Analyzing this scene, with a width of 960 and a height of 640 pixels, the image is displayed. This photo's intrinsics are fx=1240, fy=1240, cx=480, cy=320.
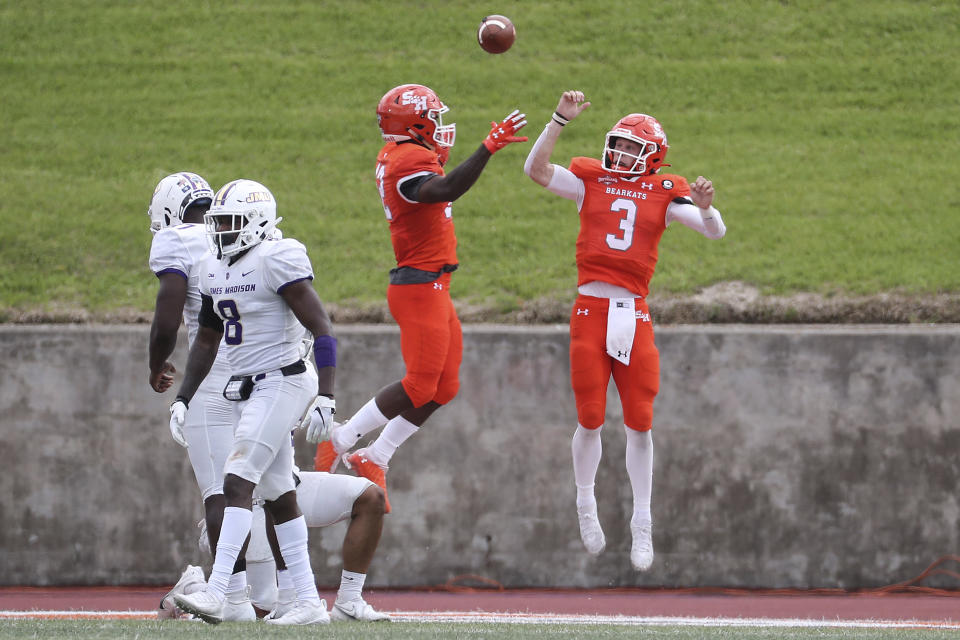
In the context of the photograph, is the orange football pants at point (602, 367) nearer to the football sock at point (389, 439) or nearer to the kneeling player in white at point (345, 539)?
the football sock at point (389, 439)

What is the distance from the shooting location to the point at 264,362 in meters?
6.20

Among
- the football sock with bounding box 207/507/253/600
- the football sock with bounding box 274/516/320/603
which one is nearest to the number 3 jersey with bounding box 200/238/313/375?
the football sock with bounding box 207/507/253/600

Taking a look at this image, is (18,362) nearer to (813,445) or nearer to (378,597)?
(378,597)

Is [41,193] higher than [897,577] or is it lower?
higher

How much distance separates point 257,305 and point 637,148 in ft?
7.64

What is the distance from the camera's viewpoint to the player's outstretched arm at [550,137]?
6.59 meters

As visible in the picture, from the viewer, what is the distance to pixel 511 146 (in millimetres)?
13242

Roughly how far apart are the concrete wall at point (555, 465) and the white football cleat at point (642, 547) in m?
2.83

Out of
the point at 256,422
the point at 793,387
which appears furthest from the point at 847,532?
the point at 256,422

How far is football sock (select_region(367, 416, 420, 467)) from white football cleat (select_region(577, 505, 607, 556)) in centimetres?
113

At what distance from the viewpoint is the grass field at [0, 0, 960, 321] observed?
11.3m

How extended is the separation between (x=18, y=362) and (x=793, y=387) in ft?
20.3

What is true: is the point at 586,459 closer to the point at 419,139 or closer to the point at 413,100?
the point at 419,139

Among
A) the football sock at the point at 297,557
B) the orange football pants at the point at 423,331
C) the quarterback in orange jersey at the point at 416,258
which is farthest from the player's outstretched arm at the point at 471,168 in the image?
the football sock at the point at 297,557
